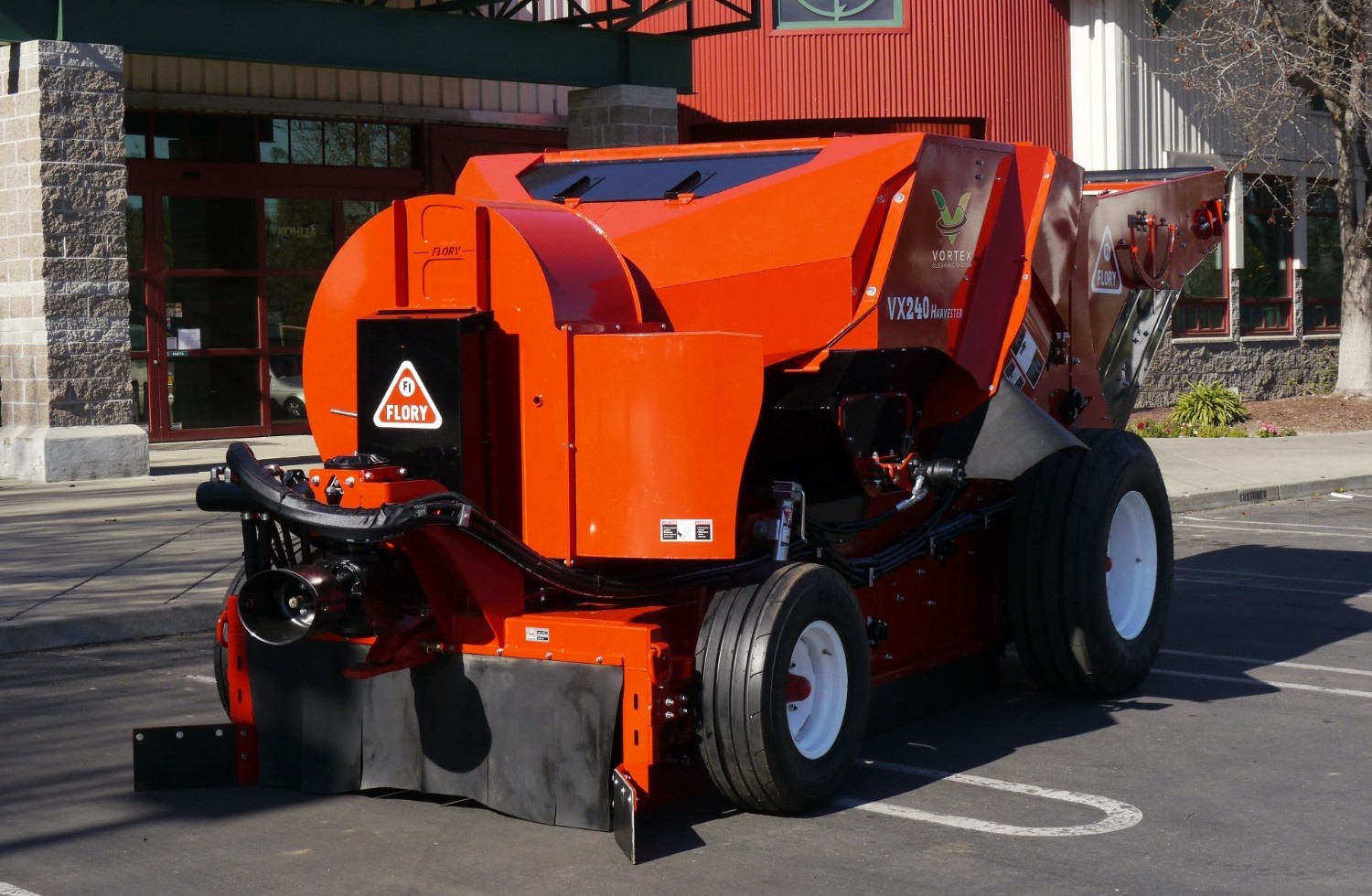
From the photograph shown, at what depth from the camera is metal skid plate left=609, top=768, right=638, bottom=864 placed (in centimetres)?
519

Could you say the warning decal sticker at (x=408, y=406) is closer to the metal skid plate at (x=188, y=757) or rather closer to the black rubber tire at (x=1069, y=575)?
the metal skid plate at (x=188, y=757)

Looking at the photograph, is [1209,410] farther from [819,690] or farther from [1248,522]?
[819,690]

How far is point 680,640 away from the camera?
5.86m

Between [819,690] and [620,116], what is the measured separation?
12395mm

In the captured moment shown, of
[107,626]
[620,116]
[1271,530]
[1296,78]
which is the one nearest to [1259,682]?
[107,626]

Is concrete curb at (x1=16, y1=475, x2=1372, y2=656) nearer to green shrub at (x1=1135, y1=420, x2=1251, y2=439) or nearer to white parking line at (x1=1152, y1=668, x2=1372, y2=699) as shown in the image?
white parking line at (x1=1152, y1=668, x2=1372, y2=699)

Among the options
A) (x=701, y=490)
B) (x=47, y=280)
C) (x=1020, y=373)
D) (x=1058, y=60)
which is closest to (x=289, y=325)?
(x=47, y=280)

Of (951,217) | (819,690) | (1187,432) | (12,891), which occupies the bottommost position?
(12,891)

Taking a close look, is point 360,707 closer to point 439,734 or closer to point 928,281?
point 439,734

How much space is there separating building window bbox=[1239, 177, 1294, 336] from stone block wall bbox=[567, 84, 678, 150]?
12721 millimetres

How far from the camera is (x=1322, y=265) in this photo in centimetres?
2897

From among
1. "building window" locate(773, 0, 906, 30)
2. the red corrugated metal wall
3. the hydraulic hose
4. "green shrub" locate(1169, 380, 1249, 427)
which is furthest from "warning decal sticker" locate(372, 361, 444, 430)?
"green shrub" locate(1169, 380, 1249, 427)

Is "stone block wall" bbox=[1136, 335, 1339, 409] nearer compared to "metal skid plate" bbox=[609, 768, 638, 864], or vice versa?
"metal skid plate" bbox=[609, 768, 638, 864]

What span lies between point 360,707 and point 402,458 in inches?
36.1
